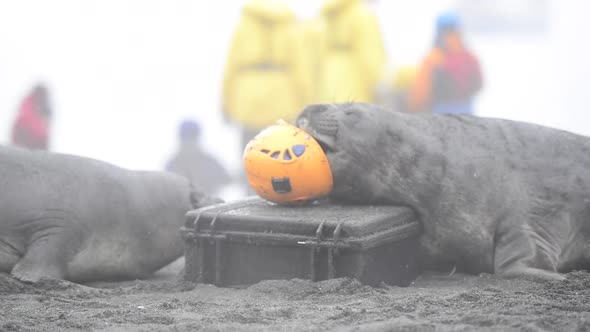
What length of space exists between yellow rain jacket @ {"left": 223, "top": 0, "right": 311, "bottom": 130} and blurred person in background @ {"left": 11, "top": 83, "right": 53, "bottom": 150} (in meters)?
2.28

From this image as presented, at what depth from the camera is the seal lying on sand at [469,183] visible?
588cm

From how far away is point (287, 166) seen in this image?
5.85m

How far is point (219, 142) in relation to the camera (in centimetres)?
1356

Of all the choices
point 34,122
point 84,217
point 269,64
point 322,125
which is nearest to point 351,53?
point 269,64

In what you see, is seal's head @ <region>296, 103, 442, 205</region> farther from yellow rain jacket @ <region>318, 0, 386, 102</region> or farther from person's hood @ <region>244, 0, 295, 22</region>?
person's hood @ <region>244, 0, 295, 22</region>

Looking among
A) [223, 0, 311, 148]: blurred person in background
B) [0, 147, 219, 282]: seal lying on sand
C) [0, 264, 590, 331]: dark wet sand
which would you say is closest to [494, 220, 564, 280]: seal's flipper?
[0, 264, 590, 331]: dark wet sand

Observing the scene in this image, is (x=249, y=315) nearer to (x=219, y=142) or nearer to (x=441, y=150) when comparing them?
(x=441, y=150)

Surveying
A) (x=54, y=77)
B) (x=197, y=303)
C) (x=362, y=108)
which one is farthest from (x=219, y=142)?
(x=197, y=303)

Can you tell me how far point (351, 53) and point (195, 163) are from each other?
7.01 feet

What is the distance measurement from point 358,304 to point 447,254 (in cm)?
119

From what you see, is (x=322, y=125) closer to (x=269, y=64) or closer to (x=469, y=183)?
(x=469, y=183)

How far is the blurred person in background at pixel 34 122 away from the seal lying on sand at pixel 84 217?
4832 millimetres

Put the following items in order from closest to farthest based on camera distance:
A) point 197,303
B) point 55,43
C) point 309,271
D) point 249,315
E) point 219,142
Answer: point 249,315
point 197,303
point 309,271
point 219,142
point 55,43

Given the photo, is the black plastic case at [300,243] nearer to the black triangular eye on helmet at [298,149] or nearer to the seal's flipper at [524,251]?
the black triangular eye on helmet at [298,149]
